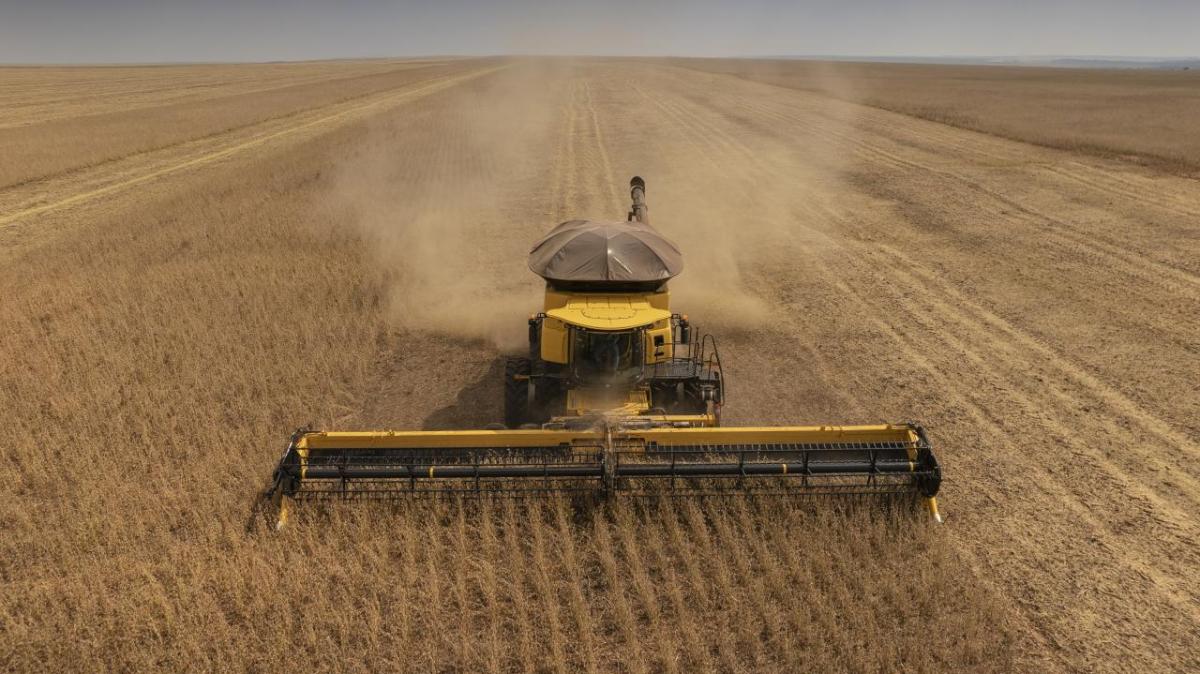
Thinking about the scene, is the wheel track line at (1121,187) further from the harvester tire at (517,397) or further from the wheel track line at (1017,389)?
the harvester tire at (517,397)

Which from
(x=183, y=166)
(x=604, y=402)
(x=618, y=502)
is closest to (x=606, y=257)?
(x=604, y=402)

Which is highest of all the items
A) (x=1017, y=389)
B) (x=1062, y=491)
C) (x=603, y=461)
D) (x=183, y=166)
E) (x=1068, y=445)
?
(x=183, y=166)

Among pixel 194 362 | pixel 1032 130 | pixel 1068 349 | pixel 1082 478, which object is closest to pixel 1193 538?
pixel 1082 478

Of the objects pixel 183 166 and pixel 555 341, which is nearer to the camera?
pixel 555 341

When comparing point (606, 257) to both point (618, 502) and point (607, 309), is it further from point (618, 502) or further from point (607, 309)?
point (618, 502)

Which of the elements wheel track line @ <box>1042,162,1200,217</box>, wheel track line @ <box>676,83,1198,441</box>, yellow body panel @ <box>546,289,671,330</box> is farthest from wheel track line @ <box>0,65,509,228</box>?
wheel track line @ <box>1042,162,1200,217</box>

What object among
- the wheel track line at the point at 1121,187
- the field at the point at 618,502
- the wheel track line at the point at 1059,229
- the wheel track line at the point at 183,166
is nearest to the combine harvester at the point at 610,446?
the field at the point at 618,502

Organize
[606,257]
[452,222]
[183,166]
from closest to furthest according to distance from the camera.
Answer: [606,257], [452,222], [183,166]
